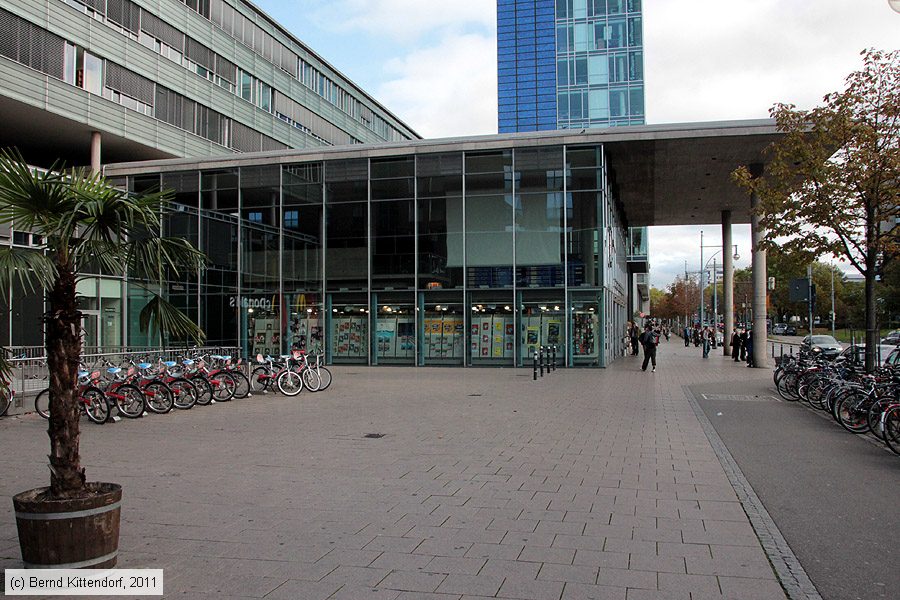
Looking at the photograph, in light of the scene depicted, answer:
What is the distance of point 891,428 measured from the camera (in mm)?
9562

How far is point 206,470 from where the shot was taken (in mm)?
8141

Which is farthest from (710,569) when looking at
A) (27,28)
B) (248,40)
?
(248,40)

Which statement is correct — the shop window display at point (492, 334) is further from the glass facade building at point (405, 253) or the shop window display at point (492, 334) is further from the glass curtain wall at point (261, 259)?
the glass curtain wall at point (261, 259)

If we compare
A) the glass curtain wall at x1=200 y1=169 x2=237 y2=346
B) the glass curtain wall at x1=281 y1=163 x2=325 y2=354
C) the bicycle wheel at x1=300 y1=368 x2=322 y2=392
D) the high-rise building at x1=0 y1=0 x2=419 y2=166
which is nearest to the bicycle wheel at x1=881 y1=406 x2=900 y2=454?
the bicycle wheel at x1=300 y1=368 x2=322 y2=392

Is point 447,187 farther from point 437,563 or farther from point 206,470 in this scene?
point 437,563

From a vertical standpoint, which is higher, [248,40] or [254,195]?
[248,40]

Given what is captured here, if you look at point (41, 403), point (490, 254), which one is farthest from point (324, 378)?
point (490, 254)

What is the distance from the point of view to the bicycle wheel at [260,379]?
16.8 m

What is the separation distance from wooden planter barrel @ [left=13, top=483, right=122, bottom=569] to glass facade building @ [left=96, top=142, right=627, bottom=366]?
21.8 metres

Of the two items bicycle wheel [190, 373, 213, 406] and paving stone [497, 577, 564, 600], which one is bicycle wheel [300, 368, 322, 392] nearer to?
bicycle wheel [190, 373, 213, 406]

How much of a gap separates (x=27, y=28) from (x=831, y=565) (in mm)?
31973

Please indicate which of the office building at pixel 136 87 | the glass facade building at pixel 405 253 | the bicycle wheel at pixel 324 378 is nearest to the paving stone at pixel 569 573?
the bicycle wheel at pixel 324 378

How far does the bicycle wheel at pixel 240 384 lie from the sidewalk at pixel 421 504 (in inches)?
102

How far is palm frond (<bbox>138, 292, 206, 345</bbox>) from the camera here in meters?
5.23
